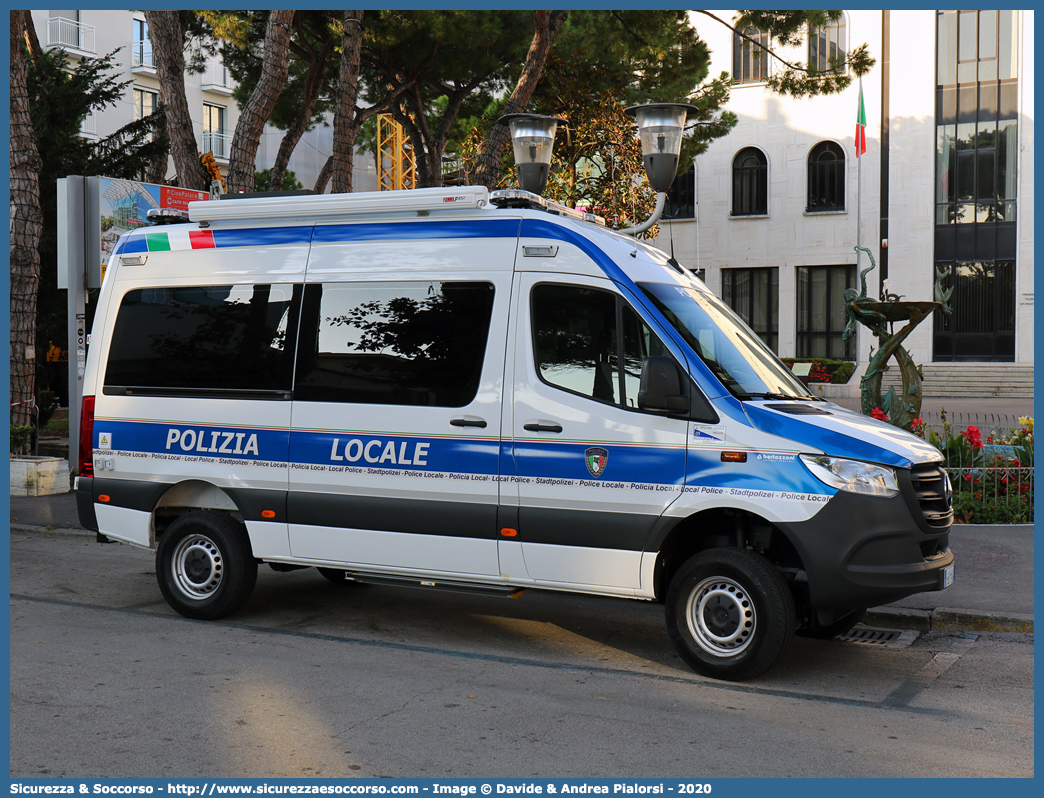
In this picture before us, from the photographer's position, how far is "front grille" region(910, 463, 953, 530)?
19.2 feet

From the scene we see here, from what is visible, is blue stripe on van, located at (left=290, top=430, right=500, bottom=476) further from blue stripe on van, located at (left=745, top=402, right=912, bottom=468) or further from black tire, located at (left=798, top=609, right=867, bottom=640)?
black tire, located at (left=798, top=609, right=867, bottom=640)

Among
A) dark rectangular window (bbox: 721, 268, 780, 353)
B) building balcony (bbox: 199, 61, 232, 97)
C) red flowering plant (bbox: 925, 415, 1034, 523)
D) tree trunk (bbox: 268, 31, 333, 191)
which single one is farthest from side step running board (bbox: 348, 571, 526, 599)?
building balcony (bbox: 199, 61, 232, 97)

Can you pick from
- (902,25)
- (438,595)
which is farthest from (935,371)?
(438,595)

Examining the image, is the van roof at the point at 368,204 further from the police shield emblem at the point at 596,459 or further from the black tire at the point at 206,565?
the black tire at the point at 206,565

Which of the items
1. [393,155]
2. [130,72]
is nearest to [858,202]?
[393,155]

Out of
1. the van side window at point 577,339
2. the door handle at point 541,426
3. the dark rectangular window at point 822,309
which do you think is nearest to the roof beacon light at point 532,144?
the van side window at point 577,339

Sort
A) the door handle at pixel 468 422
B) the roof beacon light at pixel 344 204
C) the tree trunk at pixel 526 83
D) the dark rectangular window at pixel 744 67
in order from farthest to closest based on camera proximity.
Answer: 1. the dark rectangular window at pixel 744 67
2. the tree trunk at pixel 526 83
3. the roof beacon light at pixel 344 204
4. the door handle at pixel 468 422

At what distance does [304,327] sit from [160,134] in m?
14.9

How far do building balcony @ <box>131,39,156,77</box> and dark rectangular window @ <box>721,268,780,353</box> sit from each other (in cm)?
2501

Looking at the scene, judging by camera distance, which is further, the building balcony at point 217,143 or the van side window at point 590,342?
the building balcony at point 217,143

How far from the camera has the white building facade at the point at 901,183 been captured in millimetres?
34938

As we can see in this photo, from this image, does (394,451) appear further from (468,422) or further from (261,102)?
(261,102)

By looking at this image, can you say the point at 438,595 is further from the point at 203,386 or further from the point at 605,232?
the point at 605,232

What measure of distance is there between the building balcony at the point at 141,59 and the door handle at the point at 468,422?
42.0 meters
